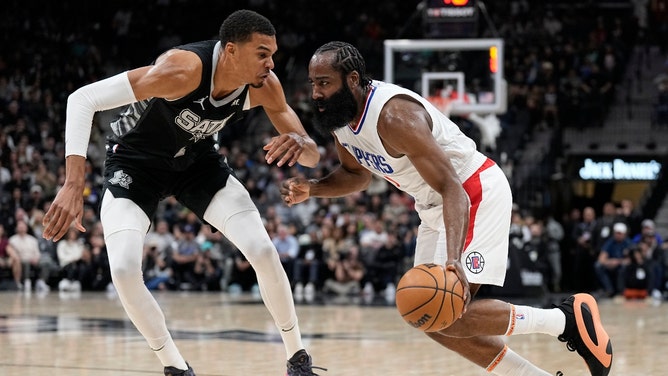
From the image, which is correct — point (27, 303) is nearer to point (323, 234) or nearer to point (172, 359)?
point (323, 234)

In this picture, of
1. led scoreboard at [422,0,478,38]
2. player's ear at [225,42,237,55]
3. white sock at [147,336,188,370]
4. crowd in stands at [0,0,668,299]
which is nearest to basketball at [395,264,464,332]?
white sock at [147,336,188,370]

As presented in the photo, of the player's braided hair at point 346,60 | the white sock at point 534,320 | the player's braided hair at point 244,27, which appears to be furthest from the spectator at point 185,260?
the player's braided hair at point 346,60

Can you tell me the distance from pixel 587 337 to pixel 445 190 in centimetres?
125

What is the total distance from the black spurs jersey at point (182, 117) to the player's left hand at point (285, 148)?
17.0 inches

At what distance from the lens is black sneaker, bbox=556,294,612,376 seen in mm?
5160

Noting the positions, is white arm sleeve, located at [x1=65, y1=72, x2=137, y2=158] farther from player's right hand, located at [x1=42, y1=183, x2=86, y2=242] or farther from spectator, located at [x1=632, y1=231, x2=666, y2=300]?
spectator, located at [x1=632, y1=231, x2=666, y2=300]

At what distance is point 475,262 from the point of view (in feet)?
15.9

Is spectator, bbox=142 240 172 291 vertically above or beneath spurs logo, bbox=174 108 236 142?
beneath

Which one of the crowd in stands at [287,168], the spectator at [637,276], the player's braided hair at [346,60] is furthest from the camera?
the crowd in stands at [287,168]

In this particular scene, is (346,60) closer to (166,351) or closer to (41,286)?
(166,351)

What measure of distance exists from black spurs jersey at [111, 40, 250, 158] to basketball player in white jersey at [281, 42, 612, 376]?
1.71 ft

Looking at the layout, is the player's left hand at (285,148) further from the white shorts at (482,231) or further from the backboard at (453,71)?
the backboard at (453,71)

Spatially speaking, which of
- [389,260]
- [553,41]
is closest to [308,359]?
[389,260]

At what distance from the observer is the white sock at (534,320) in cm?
499
